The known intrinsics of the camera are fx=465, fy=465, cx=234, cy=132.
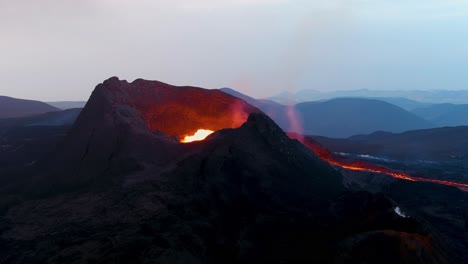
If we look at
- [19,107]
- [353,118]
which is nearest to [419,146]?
[353,118]

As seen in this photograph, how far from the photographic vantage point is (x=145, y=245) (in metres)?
14.0

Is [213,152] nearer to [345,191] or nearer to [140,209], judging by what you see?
[140,209]

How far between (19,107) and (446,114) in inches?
4501

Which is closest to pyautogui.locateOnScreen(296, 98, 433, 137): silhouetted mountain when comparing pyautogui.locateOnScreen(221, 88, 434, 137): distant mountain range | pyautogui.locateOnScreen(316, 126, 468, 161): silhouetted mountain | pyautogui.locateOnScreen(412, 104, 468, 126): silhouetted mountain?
pyautogui.locateOnScreen(221, 88, 434, 137): distant mountain range

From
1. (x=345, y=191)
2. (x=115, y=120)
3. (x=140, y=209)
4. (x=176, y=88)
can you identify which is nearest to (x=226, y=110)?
(x=176, y=88)

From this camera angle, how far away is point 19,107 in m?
90.9

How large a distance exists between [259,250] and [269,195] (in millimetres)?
3733

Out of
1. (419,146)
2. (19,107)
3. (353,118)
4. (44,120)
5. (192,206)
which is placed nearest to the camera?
(192,206)

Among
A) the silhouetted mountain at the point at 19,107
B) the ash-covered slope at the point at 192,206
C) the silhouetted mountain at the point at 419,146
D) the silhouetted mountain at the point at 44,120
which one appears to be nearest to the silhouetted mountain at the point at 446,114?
the silhouetted mountain at the point at 419,146

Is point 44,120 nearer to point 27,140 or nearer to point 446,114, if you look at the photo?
point 27,140

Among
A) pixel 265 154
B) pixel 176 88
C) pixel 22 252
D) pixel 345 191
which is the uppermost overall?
pixel 176 88

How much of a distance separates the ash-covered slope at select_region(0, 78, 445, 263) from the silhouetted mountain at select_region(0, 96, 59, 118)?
224ft

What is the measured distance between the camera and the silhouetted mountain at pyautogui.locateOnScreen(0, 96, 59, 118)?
279ft

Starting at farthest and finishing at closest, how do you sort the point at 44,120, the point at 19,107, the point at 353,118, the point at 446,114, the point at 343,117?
the point at 446,114 < the point at 343,117 < the point at 353,118 < the point at 19,107 < the point at 44,120
